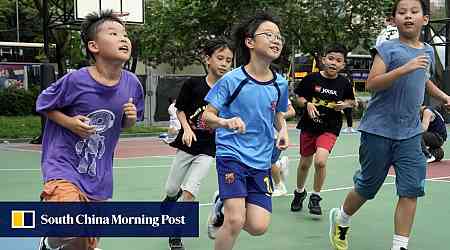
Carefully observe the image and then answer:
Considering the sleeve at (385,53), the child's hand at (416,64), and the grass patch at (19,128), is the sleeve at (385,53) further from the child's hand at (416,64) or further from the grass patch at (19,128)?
the grass patch at (19,128)

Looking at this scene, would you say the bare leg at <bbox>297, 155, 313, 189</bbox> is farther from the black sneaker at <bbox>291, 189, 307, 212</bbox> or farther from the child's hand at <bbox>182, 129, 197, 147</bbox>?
the child's hand at <bbox>182, 129, 197, 147</bbox>

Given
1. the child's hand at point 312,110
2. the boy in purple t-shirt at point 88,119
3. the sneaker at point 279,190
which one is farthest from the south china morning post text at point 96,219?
the sneaker at point 279,190

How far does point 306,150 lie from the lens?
24.9ft

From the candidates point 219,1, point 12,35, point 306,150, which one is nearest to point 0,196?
point 306,150

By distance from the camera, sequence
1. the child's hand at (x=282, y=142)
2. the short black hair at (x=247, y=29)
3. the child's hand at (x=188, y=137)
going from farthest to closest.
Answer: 1. the child's hand at (x=188, y=137)
2. the short black hair at (x=247, y=29)
3. the child's hand at (x=282, y=142)

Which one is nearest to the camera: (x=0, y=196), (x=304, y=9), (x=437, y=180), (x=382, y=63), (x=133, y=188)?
(x=382, y=63)

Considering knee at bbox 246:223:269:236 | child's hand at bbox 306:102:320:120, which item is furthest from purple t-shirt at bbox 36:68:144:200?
child's hand at bbox 306:102:320:120

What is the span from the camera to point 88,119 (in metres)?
4.17

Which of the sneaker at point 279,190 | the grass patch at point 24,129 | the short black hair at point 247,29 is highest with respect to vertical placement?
the short black hair at point 247,29

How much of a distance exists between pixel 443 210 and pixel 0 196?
5267mm

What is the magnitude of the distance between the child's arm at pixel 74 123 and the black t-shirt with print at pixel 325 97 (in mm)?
3692

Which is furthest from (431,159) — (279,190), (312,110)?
(312,110)

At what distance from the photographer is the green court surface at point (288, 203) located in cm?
605

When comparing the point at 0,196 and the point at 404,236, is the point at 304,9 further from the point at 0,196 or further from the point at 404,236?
the point at 404,236
